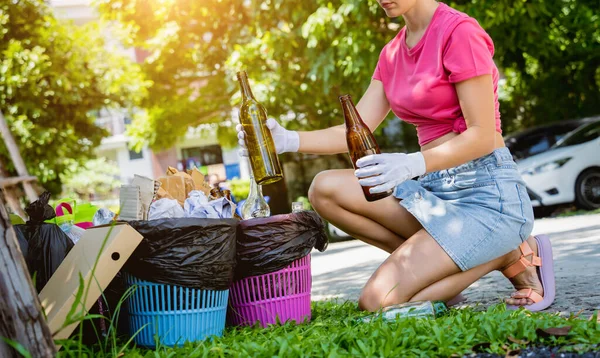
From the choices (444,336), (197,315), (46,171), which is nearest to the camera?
(444,336)

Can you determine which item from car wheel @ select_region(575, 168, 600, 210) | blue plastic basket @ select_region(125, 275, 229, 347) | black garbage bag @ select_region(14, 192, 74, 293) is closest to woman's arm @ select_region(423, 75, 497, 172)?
blue plastic basket @ select_region(125, 275, 229, 347)

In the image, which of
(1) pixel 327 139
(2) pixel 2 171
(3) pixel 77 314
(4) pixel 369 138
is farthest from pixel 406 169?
(2) pixel 2 171

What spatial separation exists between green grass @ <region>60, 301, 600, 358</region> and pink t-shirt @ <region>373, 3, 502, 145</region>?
1.02 metres

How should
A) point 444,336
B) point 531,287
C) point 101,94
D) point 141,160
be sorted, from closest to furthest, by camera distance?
point 444,336
point 531,287
point 101,94
point 141,160

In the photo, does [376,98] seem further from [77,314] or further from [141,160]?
[141,160]

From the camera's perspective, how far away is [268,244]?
3648 millimetres

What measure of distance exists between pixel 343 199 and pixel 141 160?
35.3 meters

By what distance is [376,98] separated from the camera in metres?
4.24

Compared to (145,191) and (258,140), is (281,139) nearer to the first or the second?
(258,140)

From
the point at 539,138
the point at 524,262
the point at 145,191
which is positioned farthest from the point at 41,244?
the point at 539,138

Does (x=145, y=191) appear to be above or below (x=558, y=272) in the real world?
above

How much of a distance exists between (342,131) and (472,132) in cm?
88

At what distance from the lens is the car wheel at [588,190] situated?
1159 cm

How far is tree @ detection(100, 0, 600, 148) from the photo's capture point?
38.3 ft
